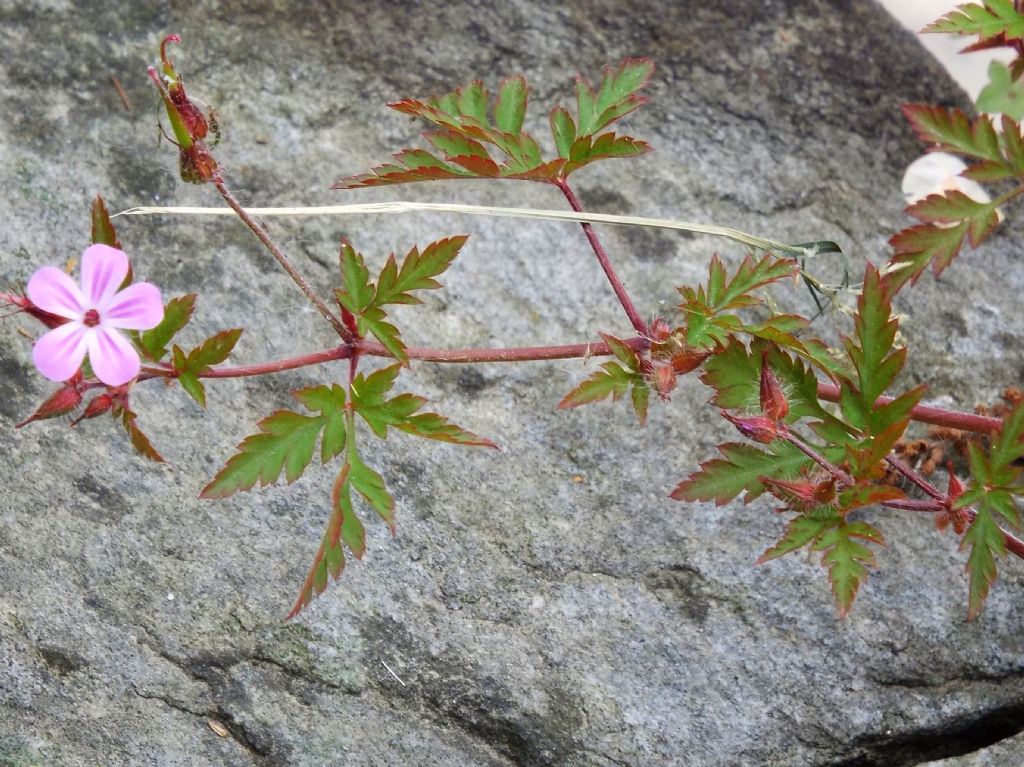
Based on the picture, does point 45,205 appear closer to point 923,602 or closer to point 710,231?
point 710,231

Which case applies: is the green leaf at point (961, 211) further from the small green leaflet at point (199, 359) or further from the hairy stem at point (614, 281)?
the small green leaflet at point (199, 359)

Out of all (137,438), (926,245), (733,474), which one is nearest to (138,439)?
(137,438)

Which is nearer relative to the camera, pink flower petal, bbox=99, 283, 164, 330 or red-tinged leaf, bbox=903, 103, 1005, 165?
pink flower petal, bbox=99, 283, 164, 330

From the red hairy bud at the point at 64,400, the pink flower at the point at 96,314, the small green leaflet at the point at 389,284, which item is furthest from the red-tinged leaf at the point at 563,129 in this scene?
the red hairy bud at the point at 64,400

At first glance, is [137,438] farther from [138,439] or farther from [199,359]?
[199,359]

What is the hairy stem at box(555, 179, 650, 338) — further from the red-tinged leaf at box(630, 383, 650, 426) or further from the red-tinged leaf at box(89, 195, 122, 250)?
the red-tinged leaf at box(89, 195, 122, 250)

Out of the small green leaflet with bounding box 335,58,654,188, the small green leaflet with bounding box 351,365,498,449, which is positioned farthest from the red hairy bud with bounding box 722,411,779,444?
the small green leaflet with bounding box 335,58,654,188

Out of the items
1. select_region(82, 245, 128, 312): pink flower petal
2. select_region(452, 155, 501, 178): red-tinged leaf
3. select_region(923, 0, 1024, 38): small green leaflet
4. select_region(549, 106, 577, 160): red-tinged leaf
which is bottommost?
select_region(82, 245, 128, 312): pink flower petal
